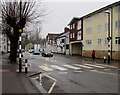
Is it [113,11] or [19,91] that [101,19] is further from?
[19,91]

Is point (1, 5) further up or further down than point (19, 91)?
further up

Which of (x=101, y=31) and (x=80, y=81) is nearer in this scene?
(x=80, y=81)

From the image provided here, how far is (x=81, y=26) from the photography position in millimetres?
52094

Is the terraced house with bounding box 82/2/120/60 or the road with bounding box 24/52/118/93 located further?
the terraced house with bounding box 82/2/120/60

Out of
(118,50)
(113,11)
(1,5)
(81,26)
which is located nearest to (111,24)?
(113,11)

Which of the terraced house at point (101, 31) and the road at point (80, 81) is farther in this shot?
the terraced house at point (101, 31)

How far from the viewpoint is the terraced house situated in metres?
35.0

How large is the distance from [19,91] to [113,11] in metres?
30.8

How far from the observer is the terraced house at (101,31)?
35.0 m

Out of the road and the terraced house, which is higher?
the terraced house

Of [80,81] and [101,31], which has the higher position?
[101,31]

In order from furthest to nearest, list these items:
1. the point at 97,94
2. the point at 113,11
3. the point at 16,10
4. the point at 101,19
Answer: the point at 101,19 → the point at 113,11 → the point at 16,10 → the point at 97,94

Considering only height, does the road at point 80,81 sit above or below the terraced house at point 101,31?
below

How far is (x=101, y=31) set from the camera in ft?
133
